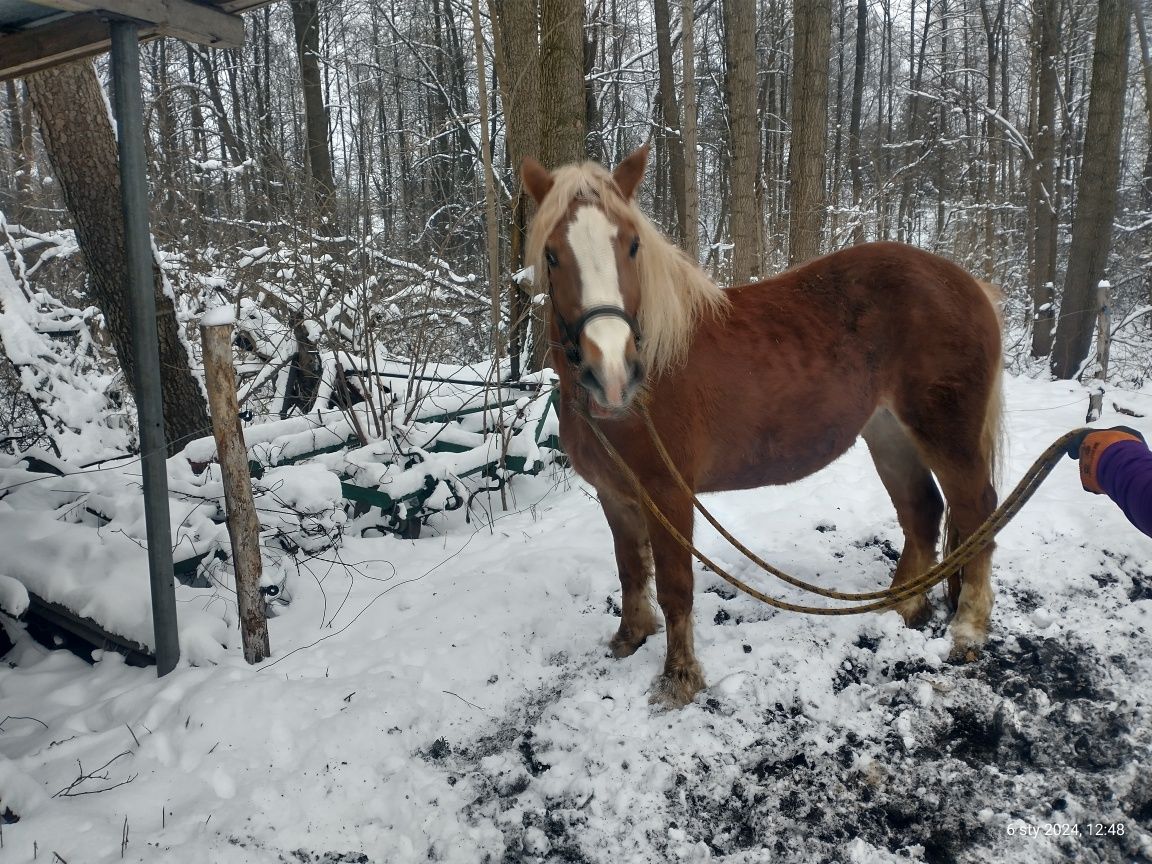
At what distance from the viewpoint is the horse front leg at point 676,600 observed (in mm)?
2635

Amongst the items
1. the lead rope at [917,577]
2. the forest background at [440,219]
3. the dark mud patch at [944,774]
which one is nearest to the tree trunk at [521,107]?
the forest background at [440,219]

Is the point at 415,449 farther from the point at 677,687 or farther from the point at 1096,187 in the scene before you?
the point at 1096,187

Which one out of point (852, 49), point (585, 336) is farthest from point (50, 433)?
point (852, 49)

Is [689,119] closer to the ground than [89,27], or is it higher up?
higher up

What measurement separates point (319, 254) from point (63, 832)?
417 cm

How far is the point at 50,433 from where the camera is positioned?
4.52 meters

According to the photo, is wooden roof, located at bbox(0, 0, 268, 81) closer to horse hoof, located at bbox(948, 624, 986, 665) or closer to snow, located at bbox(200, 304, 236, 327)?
snow, located at bbox(200, 304, 236, 327)

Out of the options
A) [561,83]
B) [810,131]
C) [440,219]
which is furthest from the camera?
[440,219]

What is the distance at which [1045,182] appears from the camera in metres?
12.8

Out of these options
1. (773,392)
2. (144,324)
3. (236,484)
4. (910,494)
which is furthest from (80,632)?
(910,494)

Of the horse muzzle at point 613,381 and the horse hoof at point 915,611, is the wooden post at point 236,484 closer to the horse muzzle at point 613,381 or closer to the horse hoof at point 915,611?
the horse muzzle at point 613,381

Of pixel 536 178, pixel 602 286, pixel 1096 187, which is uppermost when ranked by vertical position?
pixel 1096 187

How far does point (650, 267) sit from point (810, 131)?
20.3 ft

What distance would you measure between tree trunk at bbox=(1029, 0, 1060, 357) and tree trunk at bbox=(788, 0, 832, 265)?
6947 millimetres
